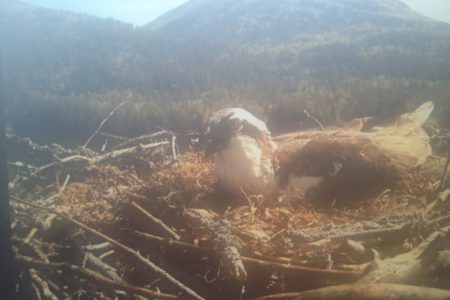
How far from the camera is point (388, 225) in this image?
7.44ft

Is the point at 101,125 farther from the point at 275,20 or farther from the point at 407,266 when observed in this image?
the point at 407,266

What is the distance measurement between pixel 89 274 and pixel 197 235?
2.33ft

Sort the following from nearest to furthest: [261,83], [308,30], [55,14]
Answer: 1. [261,83]
2. [55,14]
3. [308,30]

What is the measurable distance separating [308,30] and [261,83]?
5.09 feet

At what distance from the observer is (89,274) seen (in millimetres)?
2533

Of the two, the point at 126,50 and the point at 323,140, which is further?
the point at 126,50

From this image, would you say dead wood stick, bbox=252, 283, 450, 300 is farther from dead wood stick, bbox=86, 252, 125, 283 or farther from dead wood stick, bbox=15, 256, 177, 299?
dead wood stick, bbox=86, 252, 125, 283

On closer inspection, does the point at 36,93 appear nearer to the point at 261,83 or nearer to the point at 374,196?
the point at 261,83

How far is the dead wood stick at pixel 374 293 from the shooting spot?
80.5 inches

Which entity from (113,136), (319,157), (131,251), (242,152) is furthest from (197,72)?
(131,251)

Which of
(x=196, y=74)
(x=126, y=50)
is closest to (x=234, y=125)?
(x=196, y=74)

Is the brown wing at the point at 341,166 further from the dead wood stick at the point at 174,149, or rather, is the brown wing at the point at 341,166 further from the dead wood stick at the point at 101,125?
the dead wood stick at the point at 101,125

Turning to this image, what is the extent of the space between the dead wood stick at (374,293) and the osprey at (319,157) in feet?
1.56

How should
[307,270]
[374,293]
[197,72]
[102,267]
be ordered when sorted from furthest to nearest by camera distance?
[197,72], [102,267], [307,270], [374,293]
